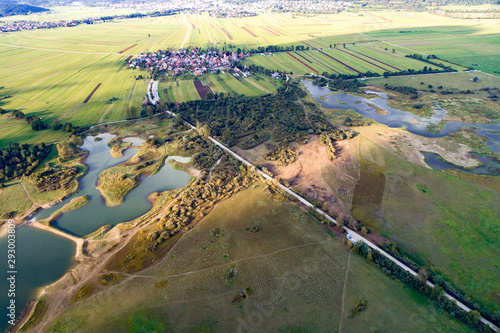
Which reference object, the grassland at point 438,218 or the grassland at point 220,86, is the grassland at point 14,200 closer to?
the grassland at point 220,86

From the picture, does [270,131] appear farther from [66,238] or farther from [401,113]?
[66,238]

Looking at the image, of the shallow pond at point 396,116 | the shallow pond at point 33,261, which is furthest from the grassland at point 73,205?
the shallow pond at point 396,116

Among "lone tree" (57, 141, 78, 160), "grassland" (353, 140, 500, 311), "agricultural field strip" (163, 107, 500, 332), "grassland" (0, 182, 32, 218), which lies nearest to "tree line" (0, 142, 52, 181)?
"grassland" (0, 182, 32, 218)

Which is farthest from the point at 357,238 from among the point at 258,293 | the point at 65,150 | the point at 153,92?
the point at 153,92

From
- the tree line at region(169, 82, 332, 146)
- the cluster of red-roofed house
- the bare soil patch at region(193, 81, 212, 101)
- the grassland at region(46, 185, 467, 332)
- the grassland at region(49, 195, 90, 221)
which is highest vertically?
the cluster of red-roofed house

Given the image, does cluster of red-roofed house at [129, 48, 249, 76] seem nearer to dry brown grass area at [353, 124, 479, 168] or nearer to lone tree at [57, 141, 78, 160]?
lone tree at [57, 141, 78, 160]

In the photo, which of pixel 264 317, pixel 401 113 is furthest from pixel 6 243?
pixel 401 113

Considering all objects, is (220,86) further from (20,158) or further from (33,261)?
(33,261)
